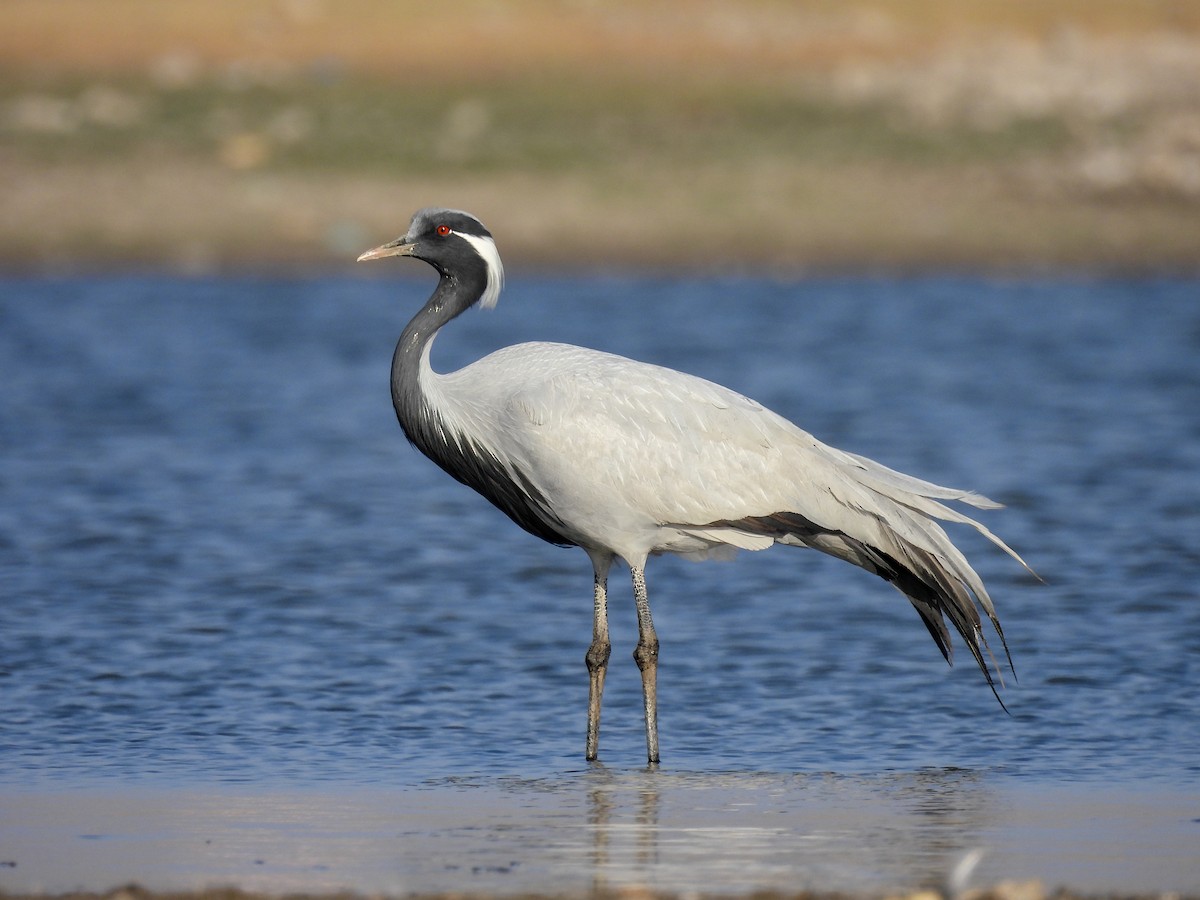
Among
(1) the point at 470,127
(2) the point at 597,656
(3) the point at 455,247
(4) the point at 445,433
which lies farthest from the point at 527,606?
(1) the point at 470,127

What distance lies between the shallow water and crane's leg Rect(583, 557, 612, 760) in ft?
0.40

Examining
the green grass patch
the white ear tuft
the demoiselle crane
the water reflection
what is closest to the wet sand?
the water reflection

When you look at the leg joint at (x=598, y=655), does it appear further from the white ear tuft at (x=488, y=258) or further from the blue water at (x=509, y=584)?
the white ear tuft at (x=488, y=258)

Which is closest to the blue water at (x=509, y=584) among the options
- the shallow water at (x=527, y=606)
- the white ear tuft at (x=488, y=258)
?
the shallow water at (x=527, y=606)

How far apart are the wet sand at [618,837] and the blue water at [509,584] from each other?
35 centimetres

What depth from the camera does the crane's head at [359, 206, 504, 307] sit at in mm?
7277

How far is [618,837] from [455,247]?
103 inches

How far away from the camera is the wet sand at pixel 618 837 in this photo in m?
4.94

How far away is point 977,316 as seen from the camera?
20.8m

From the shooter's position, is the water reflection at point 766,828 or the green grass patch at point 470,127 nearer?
the water reflection at point 766,828

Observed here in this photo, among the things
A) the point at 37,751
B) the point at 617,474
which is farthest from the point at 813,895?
the point at 37,751

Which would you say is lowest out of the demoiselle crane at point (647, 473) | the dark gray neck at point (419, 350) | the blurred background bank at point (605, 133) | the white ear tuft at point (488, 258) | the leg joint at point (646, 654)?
the leg joint at point (646, 654)

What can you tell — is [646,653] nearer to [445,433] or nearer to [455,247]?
[445,433]

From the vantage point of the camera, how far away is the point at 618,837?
5.51 m
